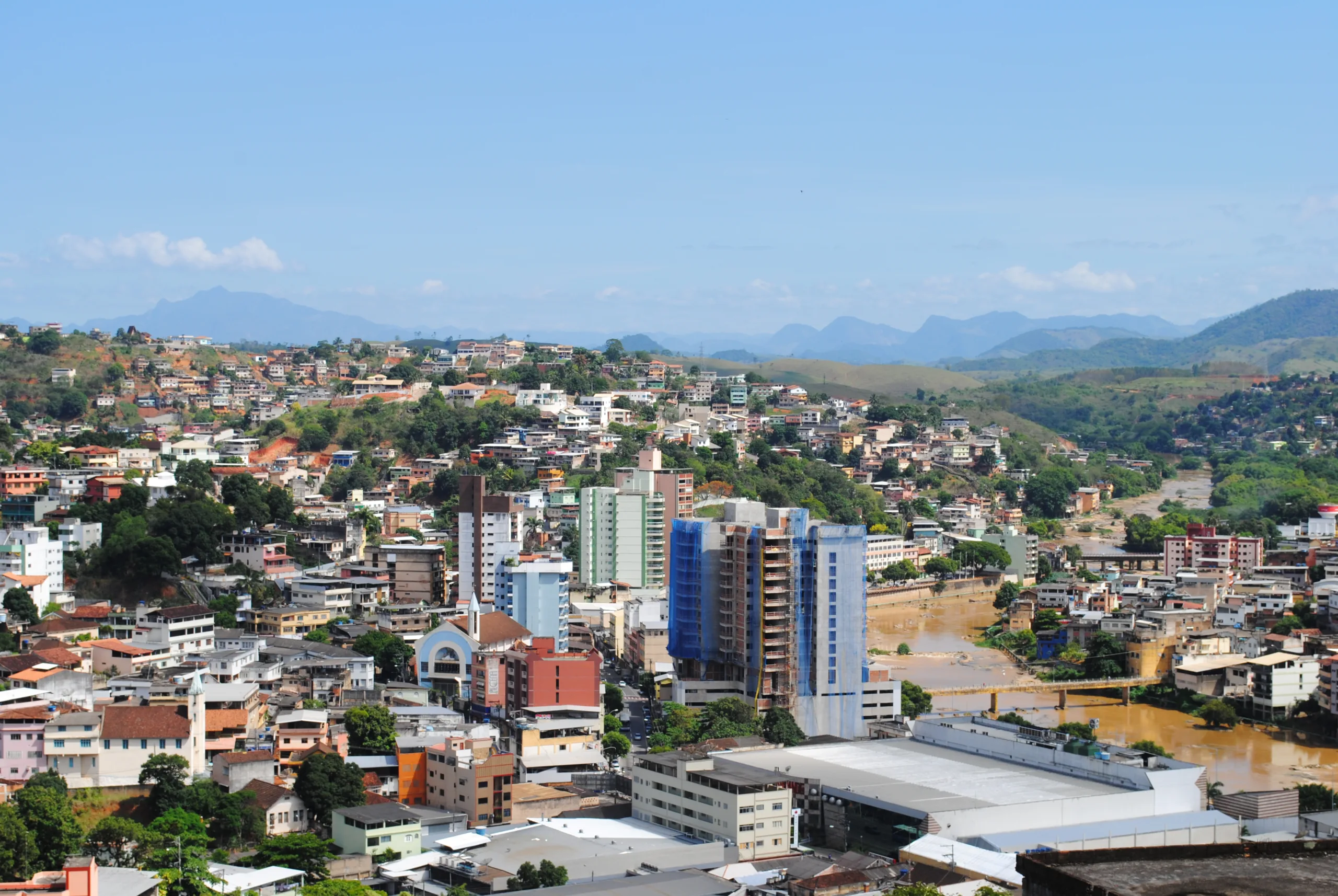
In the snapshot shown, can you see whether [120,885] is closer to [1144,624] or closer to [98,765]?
[98,765]

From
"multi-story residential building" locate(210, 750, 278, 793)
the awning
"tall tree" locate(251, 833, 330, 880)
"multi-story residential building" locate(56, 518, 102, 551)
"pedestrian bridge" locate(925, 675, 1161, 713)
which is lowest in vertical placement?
"pedestrian bridge" locate(925, 675, 1161, 713)

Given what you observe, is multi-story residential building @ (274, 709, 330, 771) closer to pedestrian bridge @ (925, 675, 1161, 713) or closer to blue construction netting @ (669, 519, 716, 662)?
blue construction netting @ (669, 519, 716, 662)

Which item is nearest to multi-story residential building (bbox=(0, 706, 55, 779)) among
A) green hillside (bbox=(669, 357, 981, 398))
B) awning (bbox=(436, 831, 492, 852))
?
awning (bbox=(436, 831, 492, 852))

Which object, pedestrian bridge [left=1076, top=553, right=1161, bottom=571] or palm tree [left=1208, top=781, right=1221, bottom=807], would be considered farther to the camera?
pedestrian bridge [left=1076, top=553, right=1161, bottom=571]

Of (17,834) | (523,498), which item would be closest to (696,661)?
(17,834)

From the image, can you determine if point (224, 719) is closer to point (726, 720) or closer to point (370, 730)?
point (370, 730)

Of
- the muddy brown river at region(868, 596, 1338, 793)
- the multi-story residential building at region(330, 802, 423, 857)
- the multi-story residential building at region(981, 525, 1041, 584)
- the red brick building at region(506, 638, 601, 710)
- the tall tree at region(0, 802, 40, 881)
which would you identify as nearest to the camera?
the tall tree at region(0, 802, 40, 881)

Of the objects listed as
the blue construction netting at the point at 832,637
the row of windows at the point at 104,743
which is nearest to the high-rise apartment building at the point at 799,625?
the blue construction netting at the point at 832,637
